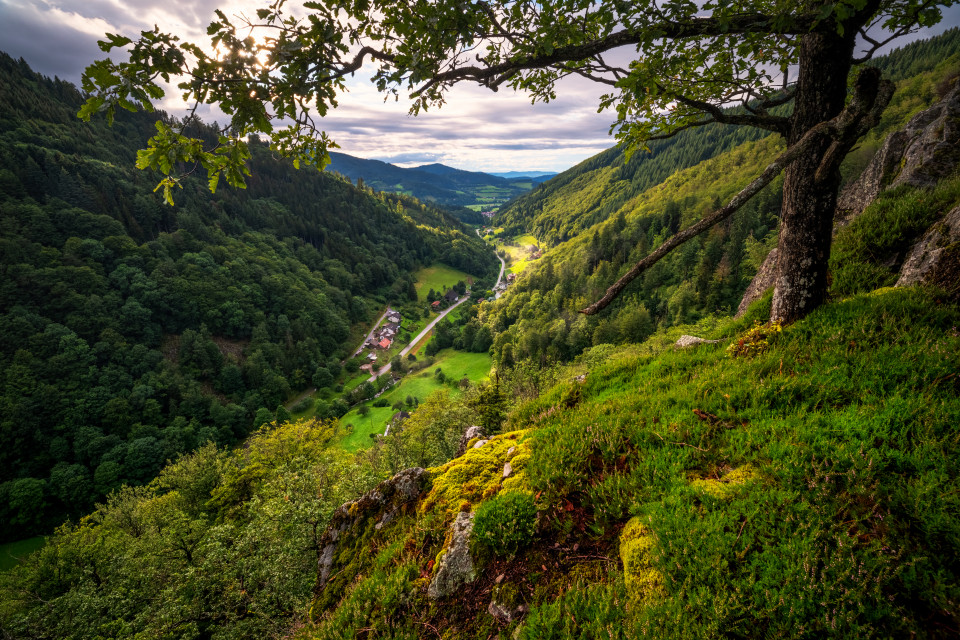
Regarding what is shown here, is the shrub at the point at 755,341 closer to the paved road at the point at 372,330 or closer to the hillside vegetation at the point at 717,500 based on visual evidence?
the hillside vegetation at the point at 717,500

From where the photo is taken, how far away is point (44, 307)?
81438 mm

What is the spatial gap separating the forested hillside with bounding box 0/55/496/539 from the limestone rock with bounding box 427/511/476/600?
261 ft

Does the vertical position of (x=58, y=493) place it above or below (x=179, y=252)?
below

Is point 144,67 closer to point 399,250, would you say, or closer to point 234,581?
point 234,581

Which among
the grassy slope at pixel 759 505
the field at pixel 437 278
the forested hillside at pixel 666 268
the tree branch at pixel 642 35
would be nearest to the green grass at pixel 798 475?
the grassy slope at pixel 759 505

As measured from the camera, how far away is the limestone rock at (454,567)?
170 inches

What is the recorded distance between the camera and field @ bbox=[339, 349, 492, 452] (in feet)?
229

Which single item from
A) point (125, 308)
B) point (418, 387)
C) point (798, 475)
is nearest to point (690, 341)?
point (798, 475)

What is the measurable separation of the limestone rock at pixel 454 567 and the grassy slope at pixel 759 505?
17cm

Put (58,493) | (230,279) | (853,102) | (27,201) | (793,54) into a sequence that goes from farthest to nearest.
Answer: (230,279)
(27,201)
(58,493)
(793,54)
(853,102)

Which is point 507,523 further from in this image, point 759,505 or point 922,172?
point 922,172

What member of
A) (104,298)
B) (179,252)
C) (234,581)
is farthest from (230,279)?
(234,581)

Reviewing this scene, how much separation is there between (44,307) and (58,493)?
50413 millimetres

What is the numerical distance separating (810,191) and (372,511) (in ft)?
32.0
